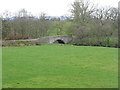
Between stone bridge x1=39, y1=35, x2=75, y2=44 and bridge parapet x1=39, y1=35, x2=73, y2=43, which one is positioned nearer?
bridge parapet x1=39, y1=35, x2=73, y2=43

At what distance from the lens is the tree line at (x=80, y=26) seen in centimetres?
3216

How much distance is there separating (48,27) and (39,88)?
99.8 ft

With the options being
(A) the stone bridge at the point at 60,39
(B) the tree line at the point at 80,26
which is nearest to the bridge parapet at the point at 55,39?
(A) the stone bridge at the point at 60,39

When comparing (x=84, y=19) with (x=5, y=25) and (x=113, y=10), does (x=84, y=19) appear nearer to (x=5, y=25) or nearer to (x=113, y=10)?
(x=113, y=10)

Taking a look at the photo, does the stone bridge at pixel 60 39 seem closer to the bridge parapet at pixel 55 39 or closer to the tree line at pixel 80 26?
the bridge parapet at pixel 55 39

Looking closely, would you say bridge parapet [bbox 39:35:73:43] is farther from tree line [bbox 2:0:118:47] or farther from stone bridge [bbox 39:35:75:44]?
tree line [bbox 2:0:118:47]

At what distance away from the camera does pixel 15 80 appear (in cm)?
768

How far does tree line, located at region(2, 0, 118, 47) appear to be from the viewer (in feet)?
105

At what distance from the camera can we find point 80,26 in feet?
114

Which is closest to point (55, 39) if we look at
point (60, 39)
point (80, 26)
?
point (60, 39)

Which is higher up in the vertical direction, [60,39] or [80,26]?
[80,26]

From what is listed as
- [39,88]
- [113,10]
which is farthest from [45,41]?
[39,88]

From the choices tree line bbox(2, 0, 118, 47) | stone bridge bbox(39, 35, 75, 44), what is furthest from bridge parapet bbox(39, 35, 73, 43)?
tree line bbox(2, 0, 118, 47)

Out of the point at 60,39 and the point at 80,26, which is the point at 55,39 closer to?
the point at 60,39
